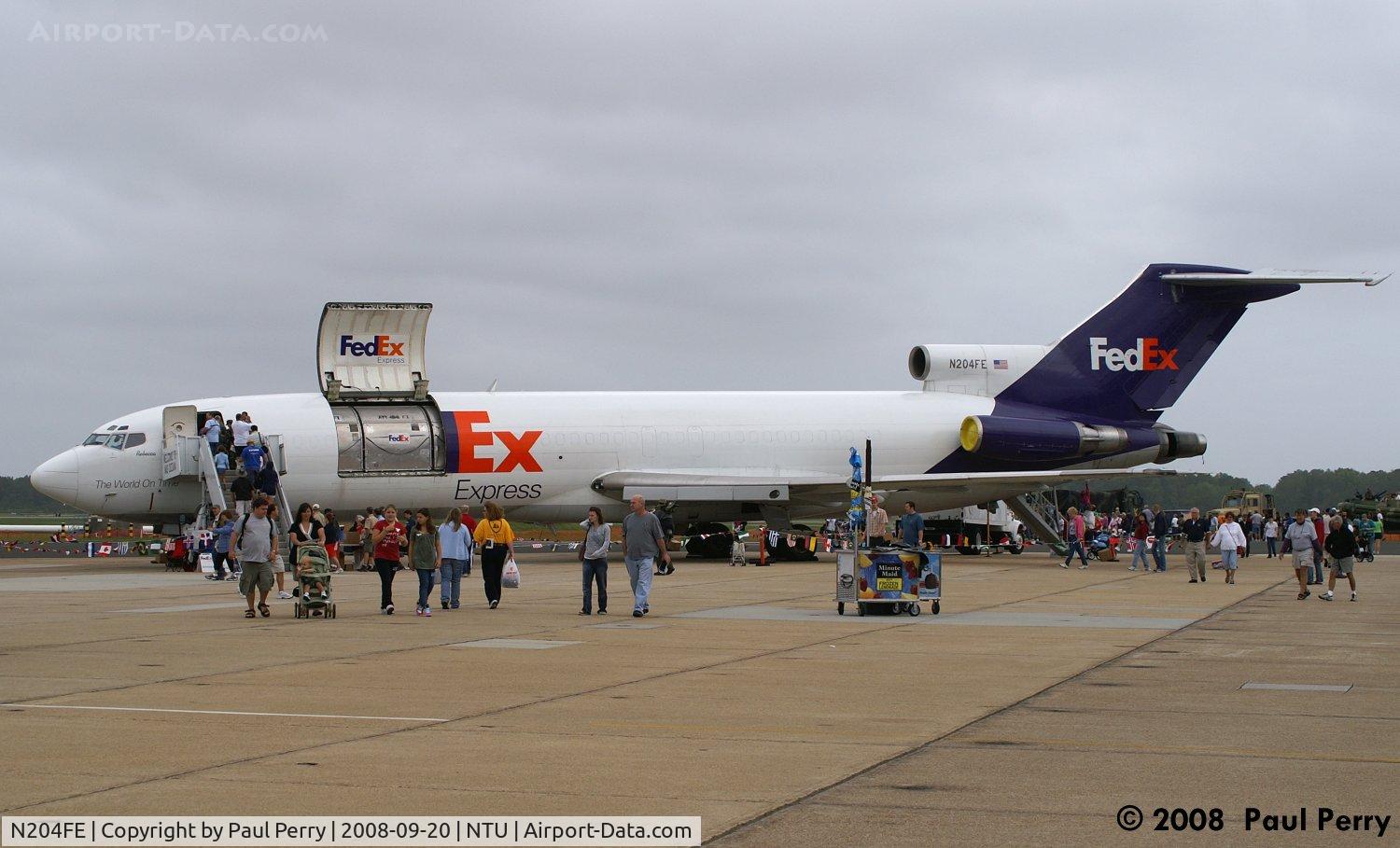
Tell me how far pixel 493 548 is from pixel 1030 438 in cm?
2239

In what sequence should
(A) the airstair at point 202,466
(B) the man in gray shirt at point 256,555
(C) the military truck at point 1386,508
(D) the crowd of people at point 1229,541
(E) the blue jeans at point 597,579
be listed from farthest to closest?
(C) the military truck at point 1386,508 < (A) the airstair at point 202,466 < (D) the crowd of people at point 1229,541 < (E) the blue jeans at point 597,579 < (B) the man in gray shirt at point 256,555

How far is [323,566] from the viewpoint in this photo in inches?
758

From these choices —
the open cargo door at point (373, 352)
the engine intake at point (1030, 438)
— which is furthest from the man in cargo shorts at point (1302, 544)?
the open cargo door at point (373, 352)

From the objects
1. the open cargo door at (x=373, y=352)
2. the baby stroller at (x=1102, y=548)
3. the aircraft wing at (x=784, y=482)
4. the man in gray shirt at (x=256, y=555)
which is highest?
the open cargo door at (x=373, y=352)

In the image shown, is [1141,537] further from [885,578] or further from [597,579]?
[597,579]

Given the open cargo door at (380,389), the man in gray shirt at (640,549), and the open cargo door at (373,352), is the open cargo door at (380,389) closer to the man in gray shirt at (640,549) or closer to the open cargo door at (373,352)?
the open cargo door at (373,352)

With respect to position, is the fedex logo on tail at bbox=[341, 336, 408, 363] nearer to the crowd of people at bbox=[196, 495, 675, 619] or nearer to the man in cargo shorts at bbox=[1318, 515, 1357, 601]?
the crowd of people at bbox=[196, 495, 675, 619]

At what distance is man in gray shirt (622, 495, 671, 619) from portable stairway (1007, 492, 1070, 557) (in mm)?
23630

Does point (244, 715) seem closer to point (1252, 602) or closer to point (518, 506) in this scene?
point (1252, 602)

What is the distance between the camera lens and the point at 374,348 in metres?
36.4

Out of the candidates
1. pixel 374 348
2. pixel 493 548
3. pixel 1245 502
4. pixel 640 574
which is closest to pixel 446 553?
pixel 493 548

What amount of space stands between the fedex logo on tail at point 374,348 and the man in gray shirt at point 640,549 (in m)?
18.0

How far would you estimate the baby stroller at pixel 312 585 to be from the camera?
19.1 m

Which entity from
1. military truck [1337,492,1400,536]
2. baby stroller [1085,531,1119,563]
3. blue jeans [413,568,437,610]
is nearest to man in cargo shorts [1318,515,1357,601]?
blue jeans [413,568,437,610]
